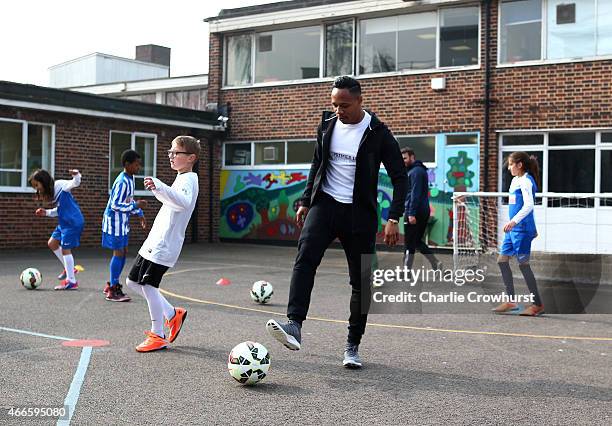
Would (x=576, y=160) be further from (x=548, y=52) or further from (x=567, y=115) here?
(x=548, y=52)

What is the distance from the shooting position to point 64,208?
1102cm

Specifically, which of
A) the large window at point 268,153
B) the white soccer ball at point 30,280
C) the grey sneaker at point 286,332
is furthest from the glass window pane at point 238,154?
the grey sneaker at point 286,332

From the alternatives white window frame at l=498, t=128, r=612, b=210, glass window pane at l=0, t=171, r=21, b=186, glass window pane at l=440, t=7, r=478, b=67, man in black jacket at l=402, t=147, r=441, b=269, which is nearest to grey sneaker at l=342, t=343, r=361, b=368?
man in black jacket at l=402, t=147, r=441, b=269

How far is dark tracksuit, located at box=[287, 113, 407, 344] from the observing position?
606 cm

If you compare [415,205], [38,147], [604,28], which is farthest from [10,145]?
[604,28]

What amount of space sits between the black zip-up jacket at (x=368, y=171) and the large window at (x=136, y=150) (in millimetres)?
15131

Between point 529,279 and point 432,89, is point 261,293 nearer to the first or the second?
point 529,279

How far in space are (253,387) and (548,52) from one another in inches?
583

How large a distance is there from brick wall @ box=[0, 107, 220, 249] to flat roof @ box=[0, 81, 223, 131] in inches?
16.1

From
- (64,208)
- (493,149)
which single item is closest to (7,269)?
(64,208)

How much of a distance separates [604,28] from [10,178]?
13841mm

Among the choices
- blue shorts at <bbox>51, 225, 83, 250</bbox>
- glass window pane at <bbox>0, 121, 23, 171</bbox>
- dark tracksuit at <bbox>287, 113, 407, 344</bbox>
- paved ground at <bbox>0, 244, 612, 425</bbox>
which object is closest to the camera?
paved ground at <bbox>0, 244, 612, 425</bbox>

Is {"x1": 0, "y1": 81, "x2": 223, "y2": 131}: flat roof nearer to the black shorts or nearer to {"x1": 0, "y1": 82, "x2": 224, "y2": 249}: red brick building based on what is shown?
{"x1": 0, "y1": 82, "x2": 224, "y2": 249}: red brick building

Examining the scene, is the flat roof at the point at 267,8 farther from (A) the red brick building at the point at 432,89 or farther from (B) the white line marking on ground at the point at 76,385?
(B) the white line marking on ground at the point at 76,385
